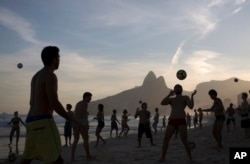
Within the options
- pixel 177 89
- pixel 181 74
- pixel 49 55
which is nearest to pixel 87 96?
pixel 177 89

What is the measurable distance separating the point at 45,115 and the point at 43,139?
30 centimetres

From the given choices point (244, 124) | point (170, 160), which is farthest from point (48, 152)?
point (244, 124)

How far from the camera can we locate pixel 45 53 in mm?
4324

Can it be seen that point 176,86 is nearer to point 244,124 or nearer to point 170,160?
point 170,160

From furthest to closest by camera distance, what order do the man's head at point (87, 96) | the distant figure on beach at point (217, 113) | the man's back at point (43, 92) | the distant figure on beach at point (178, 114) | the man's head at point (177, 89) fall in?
the distant figure on beach at point (217, 113) < the man's head at point (87, 96) < the man's head at point (177, 89) < the distant figure on beach at point (178, 114) < the man's back at point (43, 92)

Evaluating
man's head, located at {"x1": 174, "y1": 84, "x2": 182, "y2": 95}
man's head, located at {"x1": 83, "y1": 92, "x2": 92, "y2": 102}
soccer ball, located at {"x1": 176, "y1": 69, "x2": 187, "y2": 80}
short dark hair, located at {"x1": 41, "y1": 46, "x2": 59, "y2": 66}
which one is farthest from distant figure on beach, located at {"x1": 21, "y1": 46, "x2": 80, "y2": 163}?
soccer ball, located at {"x1": 176, "y1": 69, "x2": 187, "y2": 80}

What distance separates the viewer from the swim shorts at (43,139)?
4.05 meters

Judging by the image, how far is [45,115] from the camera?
4.20 metres

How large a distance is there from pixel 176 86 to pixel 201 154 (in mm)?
3075

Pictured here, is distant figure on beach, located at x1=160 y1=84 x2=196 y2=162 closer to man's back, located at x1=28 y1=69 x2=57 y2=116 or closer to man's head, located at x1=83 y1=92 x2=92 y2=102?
man's head, located at x1=83 y1=92 x2=92 y2=102

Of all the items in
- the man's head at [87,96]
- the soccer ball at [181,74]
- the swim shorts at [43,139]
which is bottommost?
the swim shorts at [43,139]

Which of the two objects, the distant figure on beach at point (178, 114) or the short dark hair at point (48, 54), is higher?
the short dark hair at point (48, 54)

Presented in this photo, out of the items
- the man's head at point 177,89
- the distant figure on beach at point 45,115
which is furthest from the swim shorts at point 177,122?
the distant figure on beach at point 45,115

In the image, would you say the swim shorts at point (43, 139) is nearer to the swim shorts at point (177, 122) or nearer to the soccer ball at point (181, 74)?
the swim shorts at point (177, 122)
